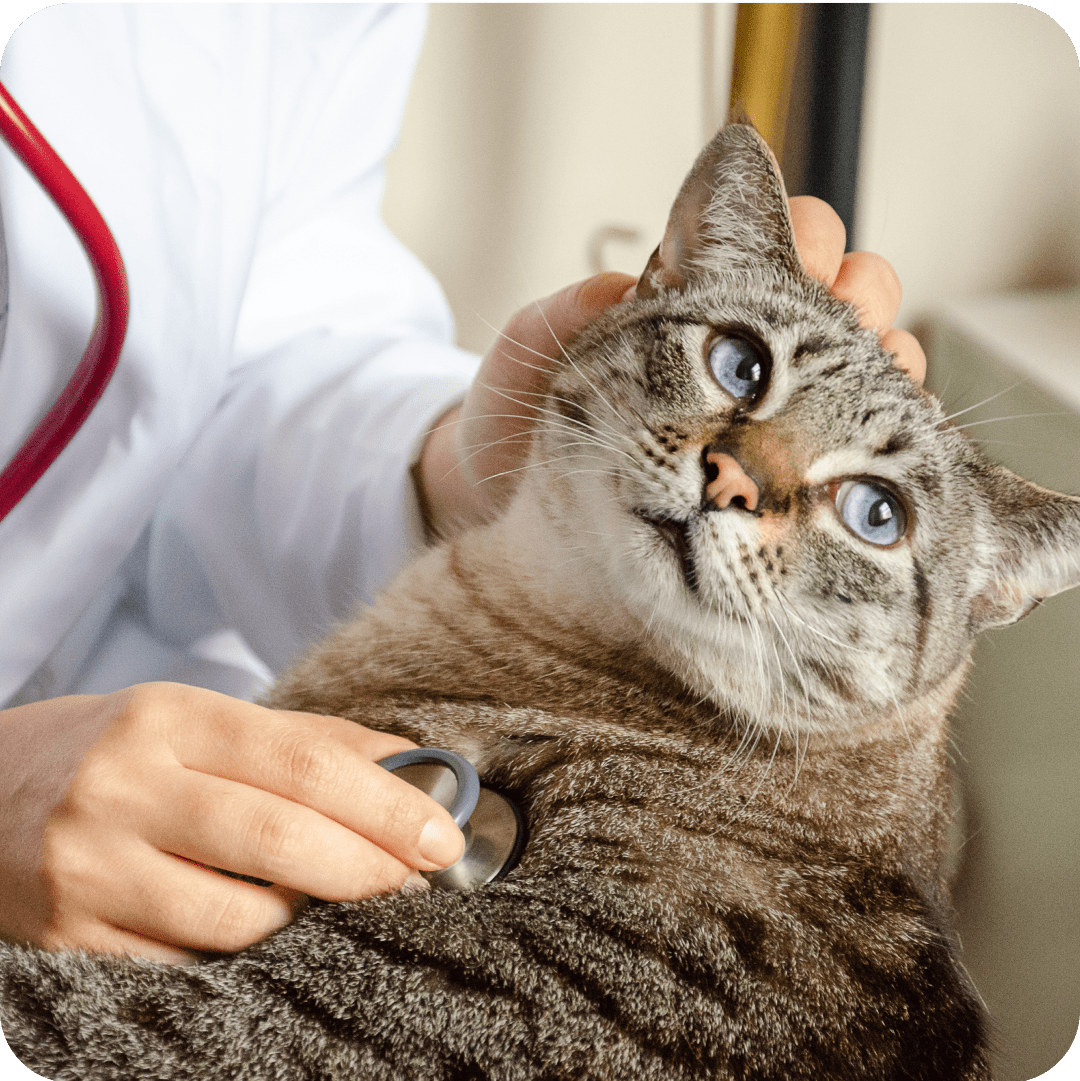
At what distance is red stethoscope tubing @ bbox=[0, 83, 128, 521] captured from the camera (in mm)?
620

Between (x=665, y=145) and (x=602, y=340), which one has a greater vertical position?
(x=665, y=145)

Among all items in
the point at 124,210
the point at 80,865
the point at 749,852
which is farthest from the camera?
the point at 124,210

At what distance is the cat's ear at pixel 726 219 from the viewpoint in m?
0.64

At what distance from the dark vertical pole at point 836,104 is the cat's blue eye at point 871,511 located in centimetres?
19

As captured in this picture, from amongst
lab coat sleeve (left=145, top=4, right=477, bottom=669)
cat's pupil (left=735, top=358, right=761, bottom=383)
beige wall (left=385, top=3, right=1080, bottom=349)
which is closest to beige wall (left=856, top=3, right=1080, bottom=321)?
beige wall (left=385, top=3, right=1080, bottom=349)

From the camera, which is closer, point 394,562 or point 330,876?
point 330,876

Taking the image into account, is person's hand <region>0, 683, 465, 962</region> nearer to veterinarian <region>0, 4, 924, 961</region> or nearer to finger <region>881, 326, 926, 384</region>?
veterinarian <region>0, 4, 924, 961</region>

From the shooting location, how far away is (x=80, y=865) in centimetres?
53

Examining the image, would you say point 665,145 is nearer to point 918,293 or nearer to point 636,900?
point 918,293

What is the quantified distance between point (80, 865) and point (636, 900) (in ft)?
1.11

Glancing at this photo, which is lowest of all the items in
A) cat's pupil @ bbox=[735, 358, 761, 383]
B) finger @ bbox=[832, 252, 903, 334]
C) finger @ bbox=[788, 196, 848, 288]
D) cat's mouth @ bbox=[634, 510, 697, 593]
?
cat's mouth @ bbox=[634, 510, 697, 593]

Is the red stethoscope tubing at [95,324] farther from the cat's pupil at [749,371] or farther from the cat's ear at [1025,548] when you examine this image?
the cat's ear at [1025,548]

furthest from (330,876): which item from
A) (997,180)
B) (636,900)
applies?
(997,180)

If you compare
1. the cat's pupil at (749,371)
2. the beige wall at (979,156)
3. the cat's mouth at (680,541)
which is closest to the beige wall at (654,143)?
the beige wall at (979,156)
